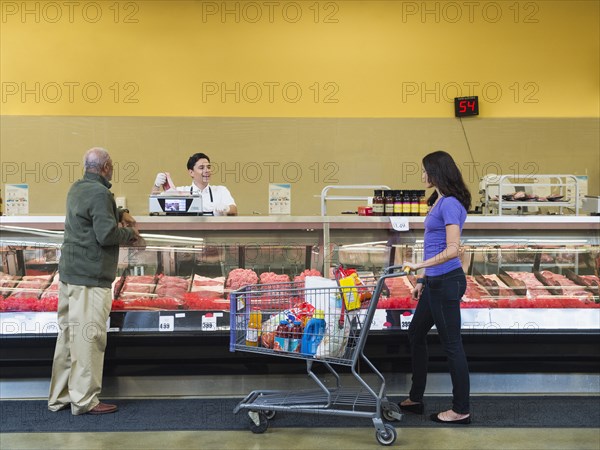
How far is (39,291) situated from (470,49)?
5.27 m

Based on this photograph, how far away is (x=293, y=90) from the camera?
8180 millimetres

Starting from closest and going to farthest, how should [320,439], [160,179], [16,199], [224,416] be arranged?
[320,439], [224,416], [160,179], [16,199]

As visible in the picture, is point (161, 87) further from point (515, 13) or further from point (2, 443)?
point (2, 443)

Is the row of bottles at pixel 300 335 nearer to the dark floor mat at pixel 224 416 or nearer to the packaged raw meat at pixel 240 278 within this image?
the dark floor mat at pixel 224 416

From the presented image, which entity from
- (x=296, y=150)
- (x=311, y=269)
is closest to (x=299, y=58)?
(x=296, y=150)

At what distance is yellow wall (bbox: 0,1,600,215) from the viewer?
8.07 meters

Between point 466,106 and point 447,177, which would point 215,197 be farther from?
point 466,106

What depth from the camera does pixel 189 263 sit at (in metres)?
5.21

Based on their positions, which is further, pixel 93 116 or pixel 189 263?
pixel 93 116

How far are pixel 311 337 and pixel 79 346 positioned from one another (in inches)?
55.6

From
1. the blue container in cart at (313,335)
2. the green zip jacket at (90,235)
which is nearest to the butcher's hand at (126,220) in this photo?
the green zip jacket at (90,235)

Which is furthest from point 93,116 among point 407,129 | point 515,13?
point 515,13

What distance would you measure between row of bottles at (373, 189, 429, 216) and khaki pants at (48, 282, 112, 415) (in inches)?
72.3

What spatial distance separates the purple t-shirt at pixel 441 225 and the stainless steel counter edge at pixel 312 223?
1.89 feet
